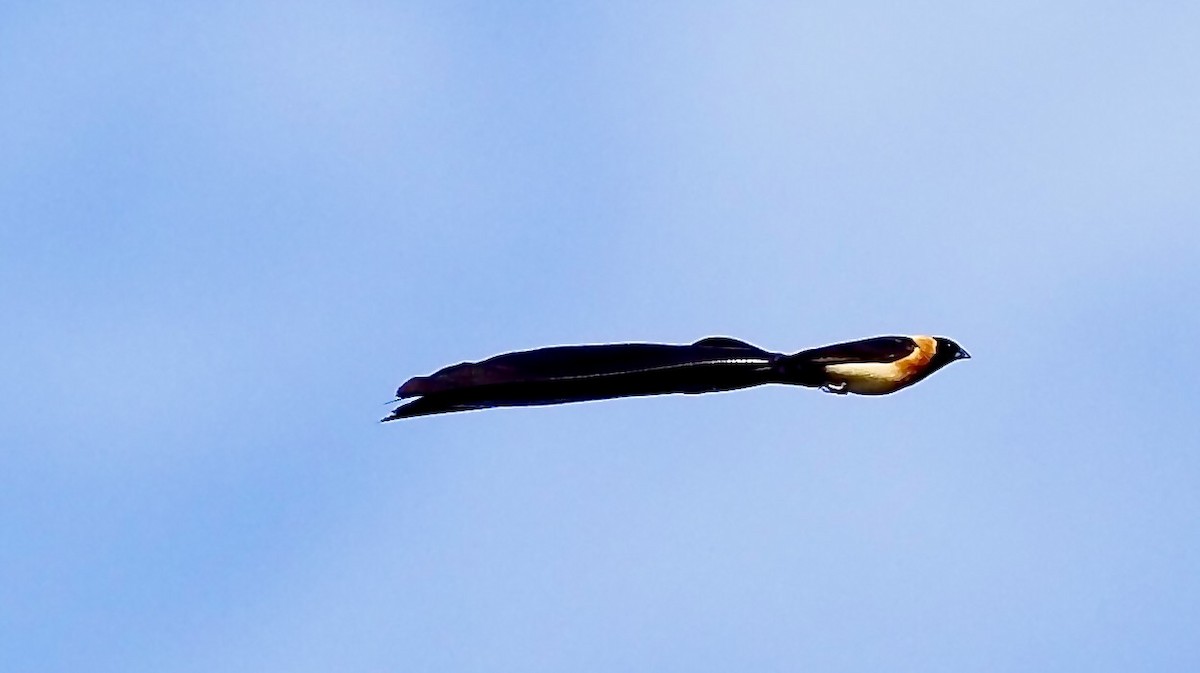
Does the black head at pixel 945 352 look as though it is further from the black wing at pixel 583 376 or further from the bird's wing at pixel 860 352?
the black wing at pixel 583 376

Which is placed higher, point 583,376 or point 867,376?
point 583,376

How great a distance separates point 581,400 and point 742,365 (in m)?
1.62

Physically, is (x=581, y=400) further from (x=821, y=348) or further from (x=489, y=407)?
(x=821, y=348)

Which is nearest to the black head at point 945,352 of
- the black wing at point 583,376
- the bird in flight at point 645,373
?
the bird in flight at point 645,373

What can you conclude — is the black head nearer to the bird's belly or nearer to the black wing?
the bird's belly

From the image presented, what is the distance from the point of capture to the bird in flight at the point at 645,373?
1222 centimetres

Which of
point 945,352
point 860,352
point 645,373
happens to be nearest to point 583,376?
point 645,373

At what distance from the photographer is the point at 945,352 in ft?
42.7

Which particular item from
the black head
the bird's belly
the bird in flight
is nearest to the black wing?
the bird in flight

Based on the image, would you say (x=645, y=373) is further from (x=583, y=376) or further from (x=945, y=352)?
(x=945, y=352)

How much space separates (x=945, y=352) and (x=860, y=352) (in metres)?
1.01

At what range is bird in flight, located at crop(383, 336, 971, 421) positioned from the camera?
12.2 meters

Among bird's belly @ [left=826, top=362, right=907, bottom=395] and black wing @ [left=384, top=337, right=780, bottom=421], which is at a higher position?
Result: black wing @ [left=384, top=337, right=780, bottom=421]

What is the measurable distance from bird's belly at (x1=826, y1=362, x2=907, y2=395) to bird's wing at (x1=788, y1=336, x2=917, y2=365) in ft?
0.19
